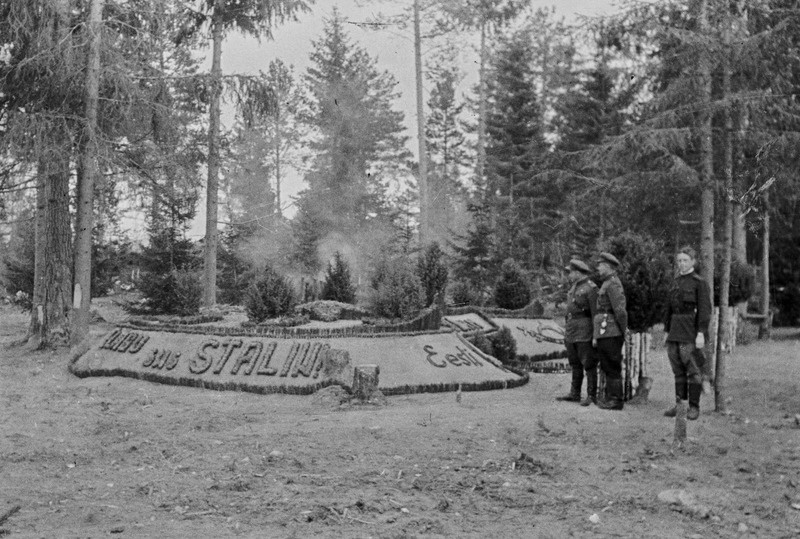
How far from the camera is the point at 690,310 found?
892cm

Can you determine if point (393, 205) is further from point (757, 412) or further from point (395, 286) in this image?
point (757, 412)

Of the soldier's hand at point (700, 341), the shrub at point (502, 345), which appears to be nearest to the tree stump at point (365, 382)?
the soldier's hand at point (700, 341)

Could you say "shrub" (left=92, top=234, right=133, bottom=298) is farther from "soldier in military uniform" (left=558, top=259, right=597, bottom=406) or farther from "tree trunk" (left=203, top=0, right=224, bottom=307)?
"soldier in military uniform" (left=558, top=259, right=597, bottom=406)

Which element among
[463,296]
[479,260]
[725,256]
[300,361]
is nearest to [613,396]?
[725,256]

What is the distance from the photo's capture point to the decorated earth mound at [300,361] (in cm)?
1095

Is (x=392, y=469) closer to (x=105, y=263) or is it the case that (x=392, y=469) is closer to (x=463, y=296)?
(x=463, y=296)

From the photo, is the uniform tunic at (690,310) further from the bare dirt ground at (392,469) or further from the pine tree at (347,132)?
the pine tree at (347,132)

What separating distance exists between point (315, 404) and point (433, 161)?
37.0 m

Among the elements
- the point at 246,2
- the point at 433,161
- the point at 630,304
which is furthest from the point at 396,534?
the point at 433,161

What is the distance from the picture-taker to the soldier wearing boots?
8812 mm

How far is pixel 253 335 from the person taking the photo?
40.3ft

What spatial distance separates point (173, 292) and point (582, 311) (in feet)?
38.6

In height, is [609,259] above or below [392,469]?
above

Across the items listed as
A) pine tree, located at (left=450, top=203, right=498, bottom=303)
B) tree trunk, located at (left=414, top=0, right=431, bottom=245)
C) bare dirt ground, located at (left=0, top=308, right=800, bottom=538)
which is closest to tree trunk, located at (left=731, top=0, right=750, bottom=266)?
bare dirt ground, located at (left=0, top=308, right=800, bottom=538)
